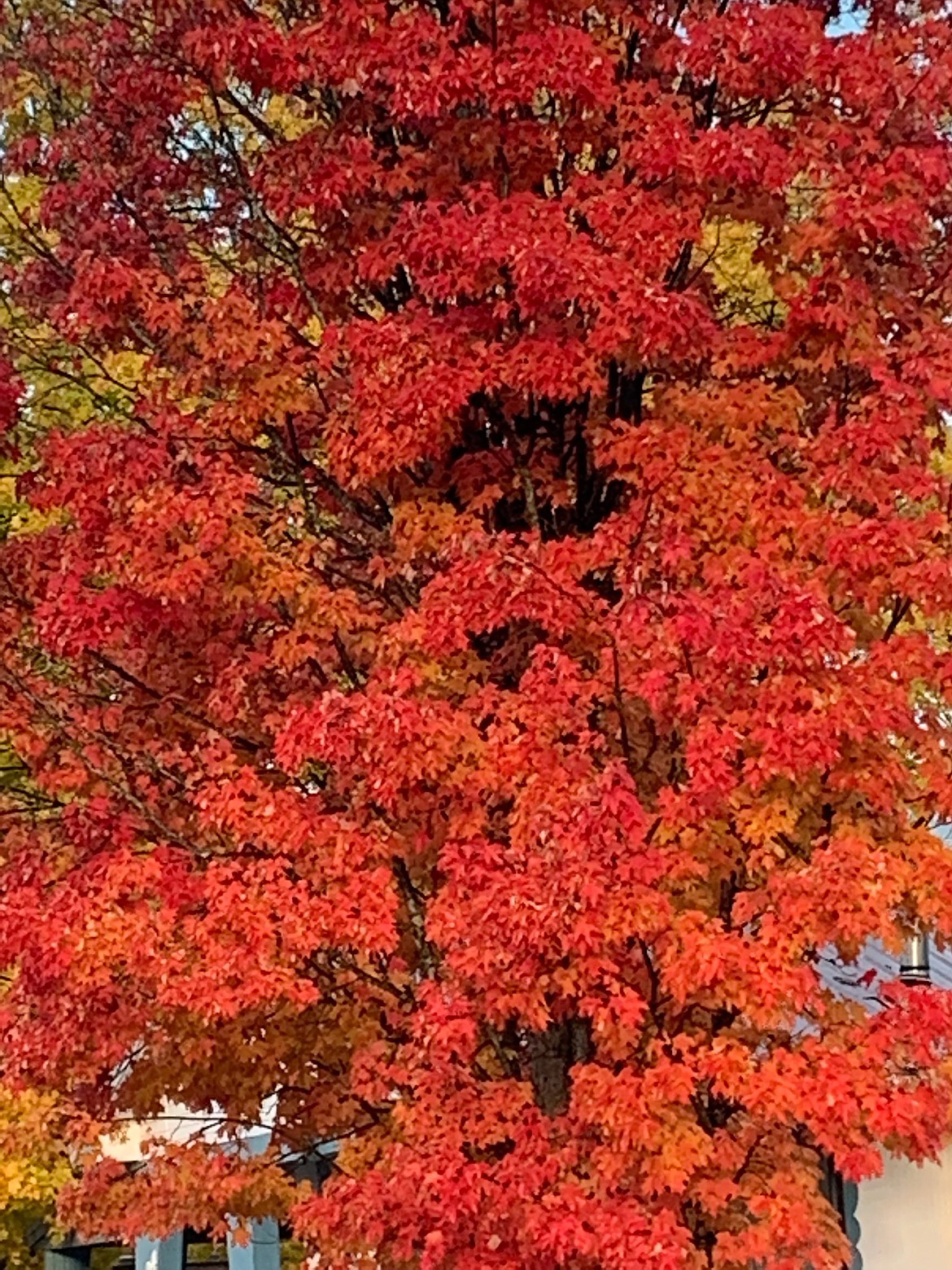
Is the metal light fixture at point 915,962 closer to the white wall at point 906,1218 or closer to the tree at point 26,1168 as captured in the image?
the white wall at point 906,1218

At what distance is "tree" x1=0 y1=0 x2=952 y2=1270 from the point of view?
16.7ft

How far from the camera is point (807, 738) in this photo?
4906mm

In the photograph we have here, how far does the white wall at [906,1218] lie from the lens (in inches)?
371

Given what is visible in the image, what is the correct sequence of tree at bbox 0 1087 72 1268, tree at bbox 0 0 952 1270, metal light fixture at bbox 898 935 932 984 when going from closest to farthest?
tree at bbox 0 0 952 1270 < tree at bbox 0 1087 72 1268 < metal light fixture at bbox 898 935 932 984

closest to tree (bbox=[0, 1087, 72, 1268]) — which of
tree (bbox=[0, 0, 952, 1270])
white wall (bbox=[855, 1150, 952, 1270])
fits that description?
tree (bbox=[0, 0, 952, 1270])

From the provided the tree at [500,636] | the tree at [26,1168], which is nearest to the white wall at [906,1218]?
the tree at [500,636]

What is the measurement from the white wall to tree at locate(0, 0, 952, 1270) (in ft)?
13.3

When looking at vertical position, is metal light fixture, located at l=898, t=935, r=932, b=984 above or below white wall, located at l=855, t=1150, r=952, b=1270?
above

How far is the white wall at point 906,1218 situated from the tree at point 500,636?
4040mm

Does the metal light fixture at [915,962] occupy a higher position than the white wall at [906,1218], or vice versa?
the metal light fixture at [915,962]

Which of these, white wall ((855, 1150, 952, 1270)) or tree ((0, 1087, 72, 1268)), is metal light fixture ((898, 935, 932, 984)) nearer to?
white wall ((855, 1150, 952, 1270))

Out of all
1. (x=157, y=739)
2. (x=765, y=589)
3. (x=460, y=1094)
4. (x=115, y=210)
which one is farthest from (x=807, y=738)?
(x=115, y=210)

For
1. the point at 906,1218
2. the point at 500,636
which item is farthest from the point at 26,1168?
the point at 500,636

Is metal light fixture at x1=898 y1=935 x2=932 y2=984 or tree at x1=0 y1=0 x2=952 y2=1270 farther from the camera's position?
metal light fixture at x1=898 y1=935 x2=932 y2=984
